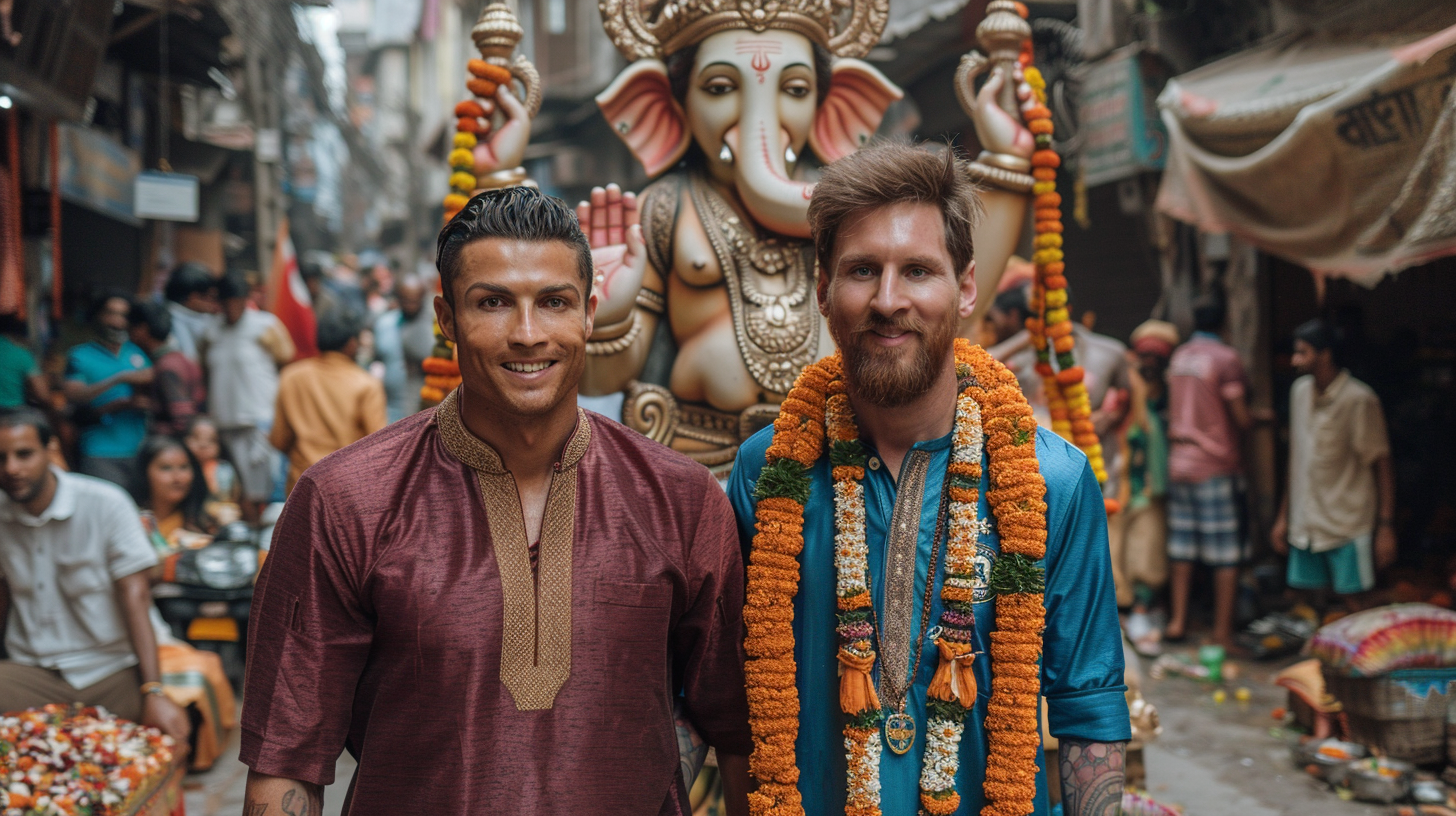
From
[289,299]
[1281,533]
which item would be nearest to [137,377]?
[289,299]

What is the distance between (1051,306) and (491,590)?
2.28m

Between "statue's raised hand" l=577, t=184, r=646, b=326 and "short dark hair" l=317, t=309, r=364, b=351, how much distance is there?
2.63 meters

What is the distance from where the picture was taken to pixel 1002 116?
339 centimetres

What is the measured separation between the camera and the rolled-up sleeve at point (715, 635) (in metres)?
1.91

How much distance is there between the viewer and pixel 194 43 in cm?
918

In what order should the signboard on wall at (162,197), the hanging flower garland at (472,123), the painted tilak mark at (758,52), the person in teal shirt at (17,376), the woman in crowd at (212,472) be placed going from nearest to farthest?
the hanging flower garland at (472,123) → the painted tilak mark at (758,52) → the person in teal shirt at (17,376) → the woman in crowd at (212,472) → the signboard on wall at (162,197)

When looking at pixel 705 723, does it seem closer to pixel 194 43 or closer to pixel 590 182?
pixel 194 43

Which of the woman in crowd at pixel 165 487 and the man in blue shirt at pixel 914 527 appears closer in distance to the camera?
the man in blue shirt at pixel 914 527

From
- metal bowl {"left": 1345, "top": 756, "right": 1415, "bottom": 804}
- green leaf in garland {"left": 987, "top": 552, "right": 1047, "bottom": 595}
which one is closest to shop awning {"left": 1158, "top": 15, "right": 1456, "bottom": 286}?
metal bowl {"left": 1345, "top": 756, "right": 1415, "bottom": 804}

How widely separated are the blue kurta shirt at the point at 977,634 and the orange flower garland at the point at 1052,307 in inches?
58.7

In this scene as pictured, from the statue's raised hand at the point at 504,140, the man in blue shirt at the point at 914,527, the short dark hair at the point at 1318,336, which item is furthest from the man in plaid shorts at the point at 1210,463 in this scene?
the man in blue shirt at the point at 914,527

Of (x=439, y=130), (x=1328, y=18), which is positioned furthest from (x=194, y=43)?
(x=439, y=130)

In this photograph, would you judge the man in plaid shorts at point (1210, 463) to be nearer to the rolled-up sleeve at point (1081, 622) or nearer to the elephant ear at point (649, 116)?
the elephant ear at point (649, 116)

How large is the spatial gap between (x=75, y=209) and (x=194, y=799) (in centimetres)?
614
